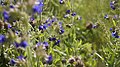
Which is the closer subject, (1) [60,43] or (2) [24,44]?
(2) [24,44]

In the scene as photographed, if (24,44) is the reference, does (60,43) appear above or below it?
below

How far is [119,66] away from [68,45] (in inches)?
24.2

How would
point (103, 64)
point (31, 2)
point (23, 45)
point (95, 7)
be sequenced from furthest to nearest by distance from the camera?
1. point (95, 7)
2. point (103, 64)
3. point (23, 45)
4. point (31, 2)

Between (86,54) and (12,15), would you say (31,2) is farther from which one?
(86,54)

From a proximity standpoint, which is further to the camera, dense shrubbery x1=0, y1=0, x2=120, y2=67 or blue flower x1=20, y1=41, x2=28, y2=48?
dense shrubbery x1=0, y1=0, x2=120, y2=67

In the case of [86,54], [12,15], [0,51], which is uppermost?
[12,15]

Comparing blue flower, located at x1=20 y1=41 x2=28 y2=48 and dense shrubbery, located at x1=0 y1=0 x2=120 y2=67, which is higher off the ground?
blue flower, located at x1=20 y1=41 x2=28 y2=48

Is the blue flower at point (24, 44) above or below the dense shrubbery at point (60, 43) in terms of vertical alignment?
above

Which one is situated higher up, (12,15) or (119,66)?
(12,15)

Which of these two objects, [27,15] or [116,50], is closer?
[27,15]

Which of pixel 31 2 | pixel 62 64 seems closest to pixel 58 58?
pixel 62 64

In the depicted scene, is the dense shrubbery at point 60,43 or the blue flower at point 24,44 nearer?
the blue flower at point 24,44

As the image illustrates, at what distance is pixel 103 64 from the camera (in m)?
2.63

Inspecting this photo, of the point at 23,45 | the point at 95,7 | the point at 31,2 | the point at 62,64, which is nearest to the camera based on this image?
the point at 31,2
